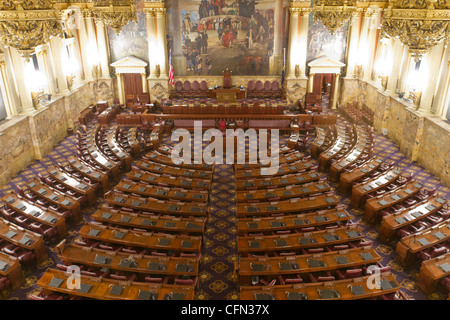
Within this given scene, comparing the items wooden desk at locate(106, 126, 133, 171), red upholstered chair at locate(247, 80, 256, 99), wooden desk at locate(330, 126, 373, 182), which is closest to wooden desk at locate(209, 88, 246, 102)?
red upholstered chair at locate(247, 80, 256, 99)

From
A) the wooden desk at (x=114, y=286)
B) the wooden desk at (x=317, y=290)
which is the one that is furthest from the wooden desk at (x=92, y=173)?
the wooden desk at (x=317, y=290)

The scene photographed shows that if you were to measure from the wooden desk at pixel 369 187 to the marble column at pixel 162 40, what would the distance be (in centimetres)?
1735

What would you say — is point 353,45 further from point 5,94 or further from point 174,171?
point 5,94

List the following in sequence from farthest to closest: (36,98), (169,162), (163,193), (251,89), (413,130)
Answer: (251,89) → (36,98) → (413,130) → (169,162) → (163,193)

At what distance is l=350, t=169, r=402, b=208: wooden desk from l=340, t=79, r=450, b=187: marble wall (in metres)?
3.27

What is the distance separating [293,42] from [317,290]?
2054 centimetres

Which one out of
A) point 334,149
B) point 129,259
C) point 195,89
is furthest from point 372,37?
point 129,259

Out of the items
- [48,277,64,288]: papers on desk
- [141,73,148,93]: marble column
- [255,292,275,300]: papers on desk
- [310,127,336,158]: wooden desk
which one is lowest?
[310,127,336,158]: wooden desk

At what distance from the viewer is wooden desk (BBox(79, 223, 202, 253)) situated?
9969mm

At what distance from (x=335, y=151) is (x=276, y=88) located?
11284 mm

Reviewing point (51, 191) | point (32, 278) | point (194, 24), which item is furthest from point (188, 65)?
point (32, 278)

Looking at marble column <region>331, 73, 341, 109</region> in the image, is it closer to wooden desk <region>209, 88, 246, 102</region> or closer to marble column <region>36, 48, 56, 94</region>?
wooden desk <region>209, 88, 246, 102</region>

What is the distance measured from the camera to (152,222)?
36.5ft
